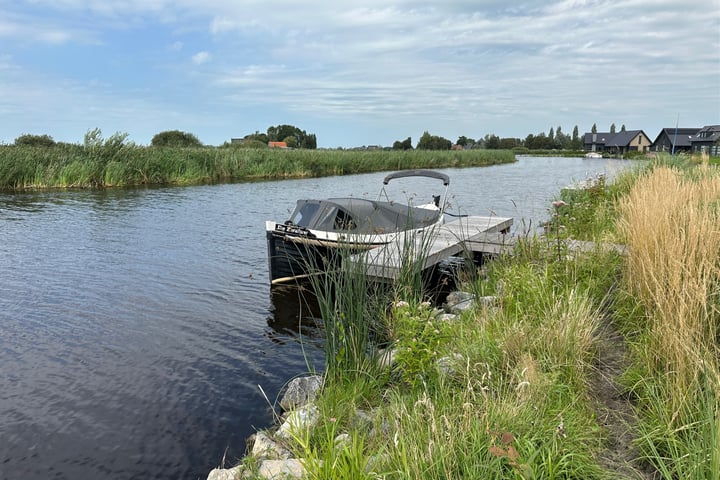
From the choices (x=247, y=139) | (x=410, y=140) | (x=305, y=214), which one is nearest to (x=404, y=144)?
(x=410, y=140)

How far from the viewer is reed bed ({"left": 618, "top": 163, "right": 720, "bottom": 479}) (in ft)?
8.89

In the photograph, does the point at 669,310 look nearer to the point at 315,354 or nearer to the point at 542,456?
the point at 542,456

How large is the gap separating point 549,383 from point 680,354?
807 mm

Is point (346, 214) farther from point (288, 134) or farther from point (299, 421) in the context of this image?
point (288, 134)

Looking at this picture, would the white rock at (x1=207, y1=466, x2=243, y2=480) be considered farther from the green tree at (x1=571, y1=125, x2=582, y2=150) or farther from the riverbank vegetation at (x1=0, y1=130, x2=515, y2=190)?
the green tree at (x1=571, y1=125, x2=582, y2=150)

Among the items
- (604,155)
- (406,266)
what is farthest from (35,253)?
(604,155)

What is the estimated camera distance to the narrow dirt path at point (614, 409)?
9.67ft

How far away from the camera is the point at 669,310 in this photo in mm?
3469

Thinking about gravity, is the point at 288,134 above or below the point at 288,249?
above

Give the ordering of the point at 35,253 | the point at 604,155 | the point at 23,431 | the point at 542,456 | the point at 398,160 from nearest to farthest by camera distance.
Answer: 1. the point at 542,456
2. the point at 23,431
3. the point at 35,253
4. the point at 398,160
5. the point at 604,155

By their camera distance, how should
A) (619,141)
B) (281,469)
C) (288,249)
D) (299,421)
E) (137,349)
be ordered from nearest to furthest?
(281,469)
(299,421)
(137,349)
(288,249)
(619,141)

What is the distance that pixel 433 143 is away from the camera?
89.4m

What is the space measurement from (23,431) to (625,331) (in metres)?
5.82

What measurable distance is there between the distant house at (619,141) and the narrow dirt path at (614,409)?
95.2m
